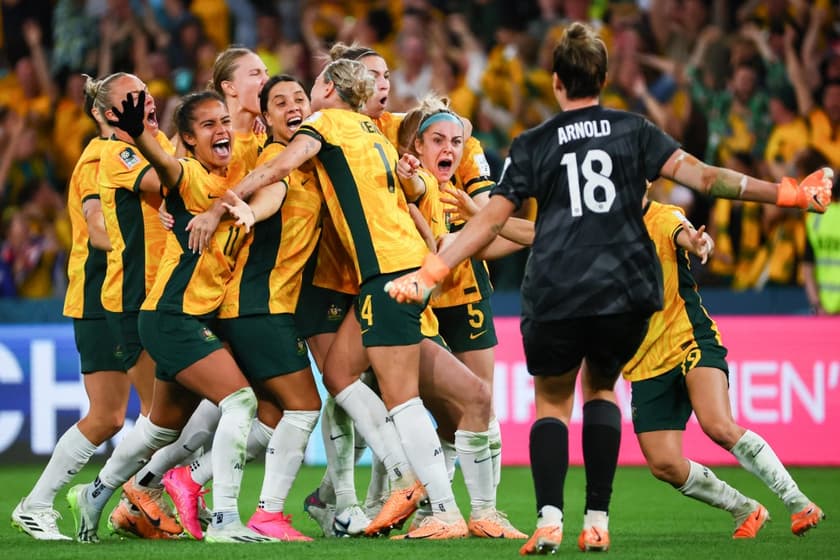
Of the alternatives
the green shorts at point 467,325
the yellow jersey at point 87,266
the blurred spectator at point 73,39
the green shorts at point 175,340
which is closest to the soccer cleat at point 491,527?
the green shorts at point 467,325

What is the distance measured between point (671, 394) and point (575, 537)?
93cm

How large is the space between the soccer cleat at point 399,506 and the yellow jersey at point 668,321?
128 centimetres

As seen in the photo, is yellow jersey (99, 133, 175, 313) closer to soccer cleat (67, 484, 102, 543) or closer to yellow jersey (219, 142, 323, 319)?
yellow jersey (219, 142, 323, 319)

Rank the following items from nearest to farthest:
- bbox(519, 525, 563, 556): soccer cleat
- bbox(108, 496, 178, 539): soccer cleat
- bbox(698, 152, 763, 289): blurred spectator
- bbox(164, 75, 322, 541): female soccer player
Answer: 1. bbox(519, 525, 563, 556): soccer cleat
2. bbox(164, 75, 322, 541): female soccer player
3. bbox(108, 496, 178, 539): soccer cleat
4. bbox(698, 152, 763, 289): blurred spectator

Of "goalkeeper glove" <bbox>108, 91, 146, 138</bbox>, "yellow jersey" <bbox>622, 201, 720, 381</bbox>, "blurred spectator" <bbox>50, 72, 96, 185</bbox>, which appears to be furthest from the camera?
"blurred spectator" <bbox>50, 72, 96, 185</bbox>

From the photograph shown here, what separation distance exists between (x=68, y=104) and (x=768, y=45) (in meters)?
7.39

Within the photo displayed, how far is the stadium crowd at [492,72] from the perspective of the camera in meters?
13.0

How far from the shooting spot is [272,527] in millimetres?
6984

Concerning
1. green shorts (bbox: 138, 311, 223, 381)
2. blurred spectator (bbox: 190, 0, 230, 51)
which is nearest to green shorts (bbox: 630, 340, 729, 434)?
green shorts (bbox: 138, 311, 223, 381)

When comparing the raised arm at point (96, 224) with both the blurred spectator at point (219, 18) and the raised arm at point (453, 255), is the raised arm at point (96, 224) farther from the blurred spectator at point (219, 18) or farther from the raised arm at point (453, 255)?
the blurred spectator at point (219, 18)

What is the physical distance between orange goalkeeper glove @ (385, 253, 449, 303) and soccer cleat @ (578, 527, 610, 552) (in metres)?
1.24

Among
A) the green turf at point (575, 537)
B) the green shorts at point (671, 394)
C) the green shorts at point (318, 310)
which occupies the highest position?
the green shorts at point (318, 310)

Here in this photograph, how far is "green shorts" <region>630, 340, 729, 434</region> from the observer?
23.9 feet

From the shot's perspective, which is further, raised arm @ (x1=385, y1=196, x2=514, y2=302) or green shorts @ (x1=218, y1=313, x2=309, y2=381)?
green shorts @ (x1=218, y1=313, x2=309, y2=381)
